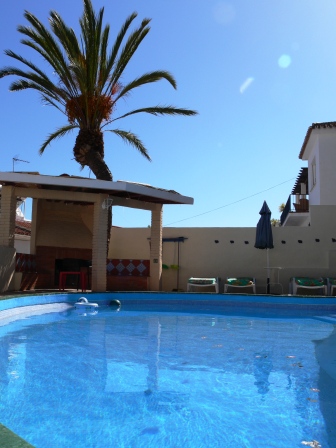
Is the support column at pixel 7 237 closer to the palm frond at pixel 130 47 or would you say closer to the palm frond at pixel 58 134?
the palm frond at pixel 58 134

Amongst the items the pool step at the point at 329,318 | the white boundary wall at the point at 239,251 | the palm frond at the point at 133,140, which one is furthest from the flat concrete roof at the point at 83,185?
the pool step at the point at 329,318

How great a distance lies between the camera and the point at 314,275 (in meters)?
16.7

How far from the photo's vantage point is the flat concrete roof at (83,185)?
12.9 metres

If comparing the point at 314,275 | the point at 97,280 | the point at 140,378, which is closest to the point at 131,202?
the point at 97,280

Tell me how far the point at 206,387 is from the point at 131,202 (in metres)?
11.2

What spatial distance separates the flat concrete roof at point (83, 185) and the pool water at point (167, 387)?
5290 millimetres

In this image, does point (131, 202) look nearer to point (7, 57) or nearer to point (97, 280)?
point (97, 280)

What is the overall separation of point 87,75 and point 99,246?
206 inches

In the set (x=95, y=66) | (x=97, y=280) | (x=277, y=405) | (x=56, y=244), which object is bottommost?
(x=277, y=405)

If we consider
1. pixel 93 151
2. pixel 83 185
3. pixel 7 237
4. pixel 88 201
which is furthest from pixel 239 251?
pixel 7 237

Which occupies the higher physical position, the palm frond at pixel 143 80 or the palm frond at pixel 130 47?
the palm frond at pixel 130 47

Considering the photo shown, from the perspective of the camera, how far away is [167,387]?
4.84 meters

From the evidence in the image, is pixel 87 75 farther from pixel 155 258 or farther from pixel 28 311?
pixel 28 311

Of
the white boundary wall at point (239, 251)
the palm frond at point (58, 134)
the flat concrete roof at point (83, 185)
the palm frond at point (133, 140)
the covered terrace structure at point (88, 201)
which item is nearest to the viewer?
the flat concrete roof at point (83, 185)
